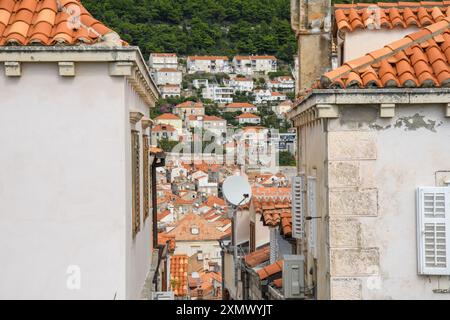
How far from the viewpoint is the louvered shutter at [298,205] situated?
11750 mm

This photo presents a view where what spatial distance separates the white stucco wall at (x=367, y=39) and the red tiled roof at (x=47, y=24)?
396 cm

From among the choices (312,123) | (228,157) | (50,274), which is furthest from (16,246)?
(228,157)

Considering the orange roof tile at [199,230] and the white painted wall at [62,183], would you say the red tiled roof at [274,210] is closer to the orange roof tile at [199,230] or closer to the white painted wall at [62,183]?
the white painted wall at [62,183]

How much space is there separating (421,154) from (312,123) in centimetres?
179

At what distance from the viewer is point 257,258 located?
1777 centimetres

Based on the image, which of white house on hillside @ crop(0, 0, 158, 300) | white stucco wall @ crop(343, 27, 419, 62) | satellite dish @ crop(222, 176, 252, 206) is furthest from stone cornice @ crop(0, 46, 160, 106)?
satellite dish @ crop(222, 176, 252, 206)

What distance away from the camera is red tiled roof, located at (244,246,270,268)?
17.4m

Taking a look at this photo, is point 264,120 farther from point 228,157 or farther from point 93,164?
point 93,164

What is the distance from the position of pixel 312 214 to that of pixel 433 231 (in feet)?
6.00

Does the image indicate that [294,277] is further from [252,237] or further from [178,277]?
[178,277]

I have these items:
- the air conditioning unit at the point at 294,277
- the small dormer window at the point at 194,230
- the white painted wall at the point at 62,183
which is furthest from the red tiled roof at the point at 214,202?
the white painted wall at the point at 62,183

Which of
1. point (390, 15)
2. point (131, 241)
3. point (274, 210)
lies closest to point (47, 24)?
point (131, 241)

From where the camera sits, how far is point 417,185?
9.08 metres
